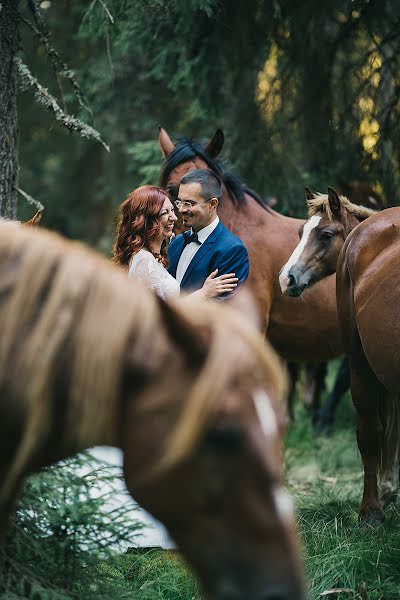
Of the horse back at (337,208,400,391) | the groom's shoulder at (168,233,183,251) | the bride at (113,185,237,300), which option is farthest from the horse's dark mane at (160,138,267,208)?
the bride at (113,185,237,300)

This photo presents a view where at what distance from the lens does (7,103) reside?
4.51 metres

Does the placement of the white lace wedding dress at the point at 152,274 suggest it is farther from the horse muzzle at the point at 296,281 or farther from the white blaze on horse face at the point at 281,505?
the horse muzzle at the point at 296,281

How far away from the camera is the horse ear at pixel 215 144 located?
6.51 metres

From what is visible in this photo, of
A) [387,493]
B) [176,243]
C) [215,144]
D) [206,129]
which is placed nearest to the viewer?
[176,243]

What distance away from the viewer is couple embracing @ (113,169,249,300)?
13.1ft

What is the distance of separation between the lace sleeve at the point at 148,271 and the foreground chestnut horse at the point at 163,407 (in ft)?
5.73

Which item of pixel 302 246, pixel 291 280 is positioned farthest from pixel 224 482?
pixel 302 246

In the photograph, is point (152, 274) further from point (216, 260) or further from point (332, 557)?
point (332, 557)

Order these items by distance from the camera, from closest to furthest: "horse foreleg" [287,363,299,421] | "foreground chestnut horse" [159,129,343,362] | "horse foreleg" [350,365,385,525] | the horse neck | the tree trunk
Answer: the tree trunk
"horse foreleg" [350,365,385,525]
the horse neck
"foreground chestnut horse" [159,129,343,362]
"horse foreleg" [287,363,299,421]

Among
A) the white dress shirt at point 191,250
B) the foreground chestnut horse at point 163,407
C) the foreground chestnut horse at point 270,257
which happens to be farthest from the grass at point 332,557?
the foreground chestnut horse at point 163,407

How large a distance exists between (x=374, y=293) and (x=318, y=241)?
1232mm

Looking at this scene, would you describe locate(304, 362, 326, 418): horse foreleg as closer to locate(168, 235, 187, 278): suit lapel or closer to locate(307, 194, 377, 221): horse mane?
locate(307, 194, 377, 221): horse mane

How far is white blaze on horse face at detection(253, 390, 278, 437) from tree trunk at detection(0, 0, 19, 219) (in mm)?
2887

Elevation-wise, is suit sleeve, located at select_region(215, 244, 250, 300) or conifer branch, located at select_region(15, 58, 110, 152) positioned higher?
conifer branch, located at select_region(15, 58, 110, 152)
